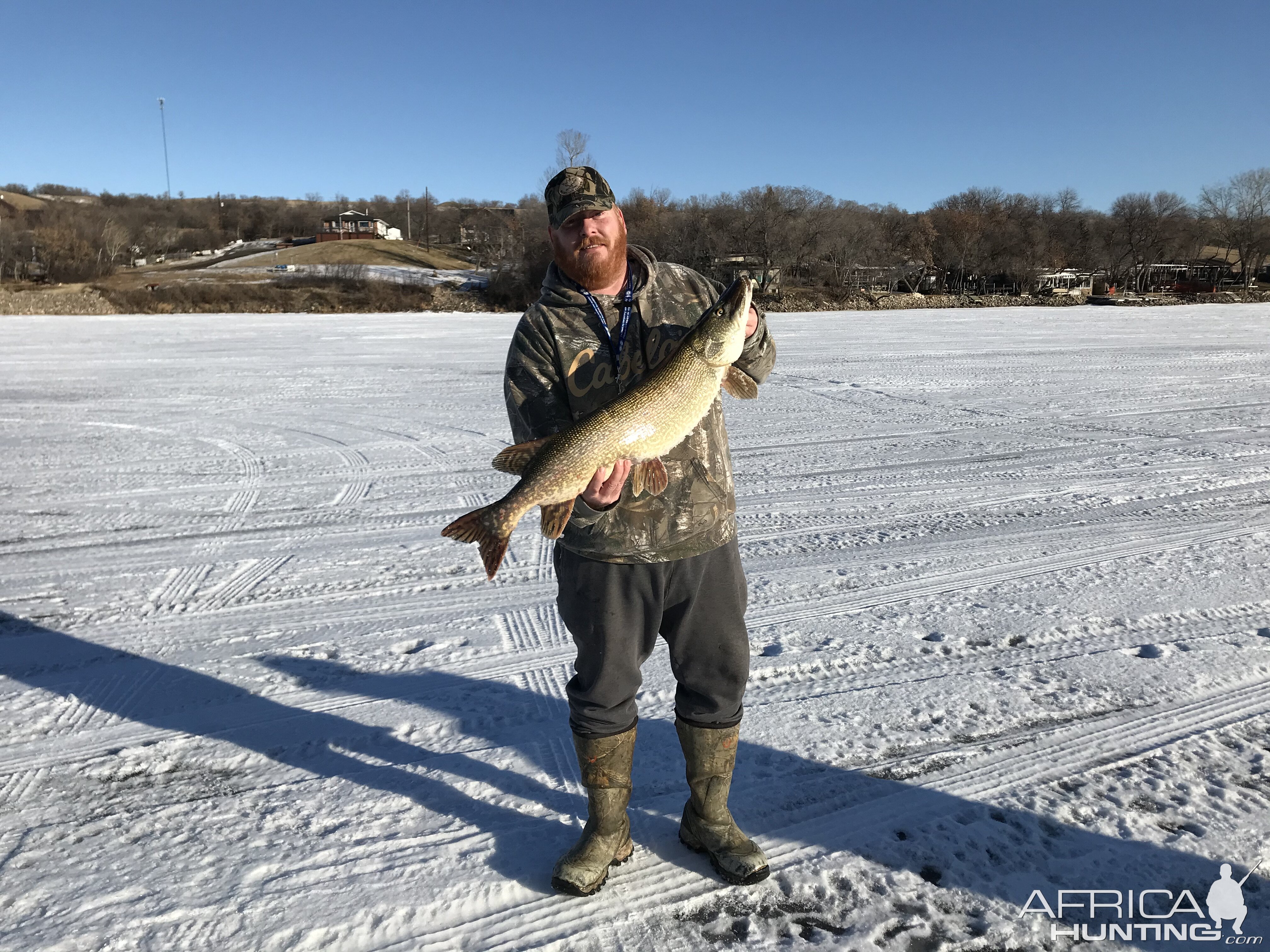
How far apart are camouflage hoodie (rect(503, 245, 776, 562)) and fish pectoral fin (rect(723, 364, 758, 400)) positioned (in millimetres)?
38

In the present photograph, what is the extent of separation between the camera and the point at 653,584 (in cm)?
261

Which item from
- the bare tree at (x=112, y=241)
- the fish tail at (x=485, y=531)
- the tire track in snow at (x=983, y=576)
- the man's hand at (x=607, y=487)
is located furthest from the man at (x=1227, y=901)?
the bare tree at (x=112, y=241)

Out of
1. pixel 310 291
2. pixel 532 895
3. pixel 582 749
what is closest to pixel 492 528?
pixel 582 749

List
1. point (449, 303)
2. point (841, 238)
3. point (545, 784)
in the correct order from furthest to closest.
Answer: point (841, 238) → point (449, 303) → point (545, 784)

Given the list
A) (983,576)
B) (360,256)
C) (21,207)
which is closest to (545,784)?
(983,576)

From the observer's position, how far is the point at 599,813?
2.76m

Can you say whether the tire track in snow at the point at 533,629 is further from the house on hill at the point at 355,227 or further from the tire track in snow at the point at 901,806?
the house on hill at the point at 355,227

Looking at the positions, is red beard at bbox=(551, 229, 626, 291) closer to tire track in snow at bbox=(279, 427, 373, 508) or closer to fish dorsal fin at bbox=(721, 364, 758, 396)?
fish dorsal fin at bbox=(721, 364, 758, 396)

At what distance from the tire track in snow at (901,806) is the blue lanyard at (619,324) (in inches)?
70.8

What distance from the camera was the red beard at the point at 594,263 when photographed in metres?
2.54

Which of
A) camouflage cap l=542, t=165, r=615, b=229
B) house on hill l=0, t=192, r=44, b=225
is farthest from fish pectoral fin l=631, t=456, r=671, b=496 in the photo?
house on hill l=0, t=192, r=44, b=225

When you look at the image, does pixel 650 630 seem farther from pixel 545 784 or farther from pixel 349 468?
pixel 349 468

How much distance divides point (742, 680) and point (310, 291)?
4732 centimetres

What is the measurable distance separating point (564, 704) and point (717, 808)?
1204 mm
